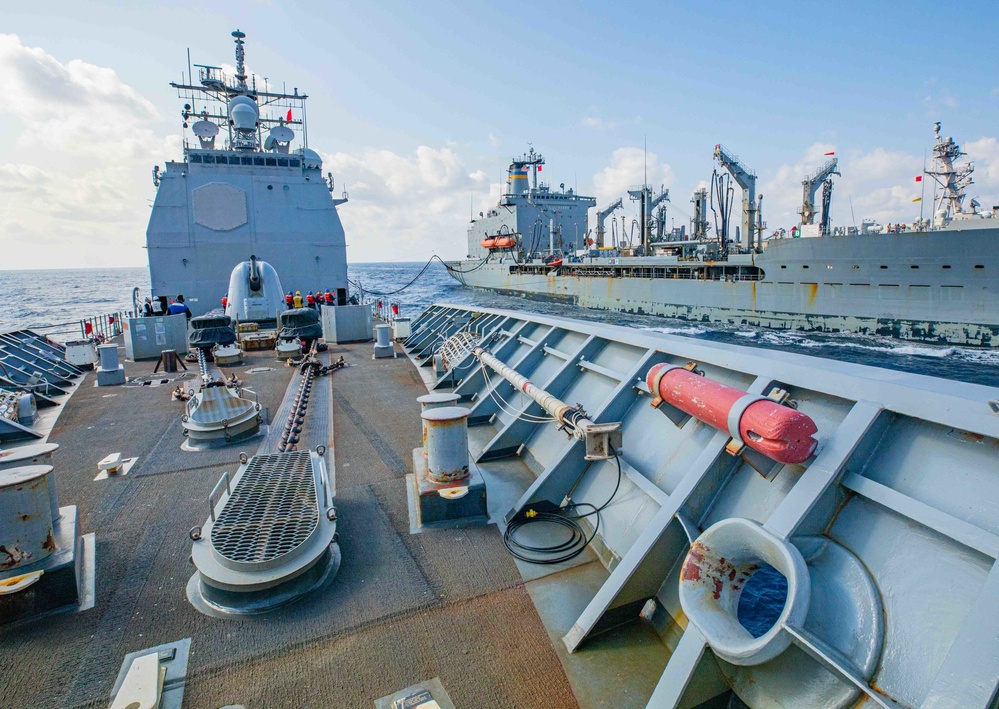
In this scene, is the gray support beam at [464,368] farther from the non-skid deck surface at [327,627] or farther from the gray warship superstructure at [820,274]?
the gray warship superstructure at [820,274]

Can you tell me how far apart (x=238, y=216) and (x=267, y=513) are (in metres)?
18.5

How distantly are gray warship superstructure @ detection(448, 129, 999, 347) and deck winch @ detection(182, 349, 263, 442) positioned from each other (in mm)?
23447

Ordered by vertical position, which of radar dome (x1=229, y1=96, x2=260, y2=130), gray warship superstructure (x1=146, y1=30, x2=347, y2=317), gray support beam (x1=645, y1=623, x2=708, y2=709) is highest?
radar dome (x1=229, y1=96, x2=260, y2=130)

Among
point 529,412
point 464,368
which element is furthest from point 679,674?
point 464,368

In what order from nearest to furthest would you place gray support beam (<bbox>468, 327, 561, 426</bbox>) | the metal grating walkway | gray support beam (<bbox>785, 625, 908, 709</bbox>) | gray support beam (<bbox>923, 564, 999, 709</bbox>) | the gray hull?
1. gray support beam (<bbox>923, 564, 999, 709</bbox>)
2. gray support beam (<bbox>785, 625, 908, 709</bbox>)
3. the metal grating walkway
4. gray support beam (<bbox>468, 327, 561, 426</bbox>)
5. the gray hull

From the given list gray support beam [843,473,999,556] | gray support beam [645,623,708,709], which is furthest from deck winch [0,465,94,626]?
gray support beam [843,473,999,556]

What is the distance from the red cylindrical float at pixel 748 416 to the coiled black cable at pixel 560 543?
703 millimetres

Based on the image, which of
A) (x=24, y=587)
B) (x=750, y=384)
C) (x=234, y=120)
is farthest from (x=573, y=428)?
(x=234, y=120)

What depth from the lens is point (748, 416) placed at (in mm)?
2471

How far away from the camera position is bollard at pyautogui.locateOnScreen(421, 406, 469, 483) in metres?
4.08

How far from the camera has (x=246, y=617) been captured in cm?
308

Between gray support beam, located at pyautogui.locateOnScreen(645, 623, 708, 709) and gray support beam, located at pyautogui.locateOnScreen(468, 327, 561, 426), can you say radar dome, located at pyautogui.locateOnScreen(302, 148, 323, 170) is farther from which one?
gray support beam, located at pyautogui.locateOnScreen(645, 623, 708, 709)

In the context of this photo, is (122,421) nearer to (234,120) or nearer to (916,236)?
(234,120)

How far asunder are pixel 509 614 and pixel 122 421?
712 centimetres
